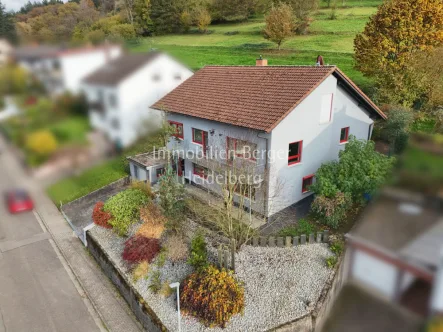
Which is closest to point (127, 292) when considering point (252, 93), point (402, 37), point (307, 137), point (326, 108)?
point (307, 137)

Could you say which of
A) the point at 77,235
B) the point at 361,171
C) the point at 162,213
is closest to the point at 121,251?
the point at 162,213

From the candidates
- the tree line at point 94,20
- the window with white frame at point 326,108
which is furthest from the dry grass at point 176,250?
the tree line at point 94,20

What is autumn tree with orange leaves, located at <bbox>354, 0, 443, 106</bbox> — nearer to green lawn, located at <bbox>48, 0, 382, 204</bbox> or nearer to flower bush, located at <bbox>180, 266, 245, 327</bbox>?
green lawn, located at <bbox>48, 0, 382, 204</bbox>

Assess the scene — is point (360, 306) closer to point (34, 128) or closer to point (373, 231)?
point (373, 231)

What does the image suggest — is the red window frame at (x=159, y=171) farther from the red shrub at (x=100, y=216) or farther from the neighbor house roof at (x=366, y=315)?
the neighbor house roof at (x=366, y=315)

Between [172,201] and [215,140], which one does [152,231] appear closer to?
A: [172,201]

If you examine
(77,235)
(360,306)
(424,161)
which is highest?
(424,161)
